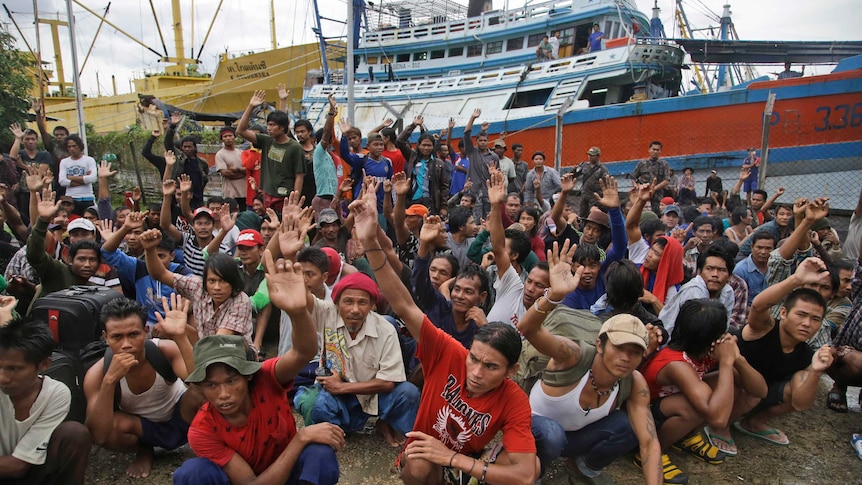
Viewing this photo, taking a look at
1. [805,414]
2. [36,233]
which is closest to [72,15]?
[36,233]

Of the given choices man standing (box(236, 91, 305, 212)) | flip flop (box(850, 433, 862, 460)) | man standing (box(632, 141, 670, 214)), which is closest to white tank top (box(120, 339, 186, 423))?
man standing (box(236, 91, 305, 212))

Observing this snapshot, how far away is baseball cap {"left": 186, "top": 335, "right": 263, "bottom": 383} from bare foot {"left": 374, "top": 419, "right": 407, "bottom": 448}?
1348 mm

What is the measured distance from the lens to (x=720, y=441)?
331 centimetres

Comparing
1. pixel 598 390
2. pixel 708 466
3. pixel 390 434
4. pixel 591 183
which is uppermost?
pixel 591 183

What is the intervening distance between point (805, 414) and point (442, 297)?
3084mm

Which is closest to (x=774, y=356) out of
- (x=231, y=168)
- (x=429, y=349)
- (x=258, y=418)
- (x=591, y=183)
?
(x=429, y=349)

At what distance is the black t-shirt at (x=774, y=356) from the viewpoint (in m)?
3.16

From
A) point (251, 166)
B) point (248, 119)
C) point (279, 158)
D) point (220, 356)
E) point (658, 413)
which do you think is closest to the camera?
point (220, 356)

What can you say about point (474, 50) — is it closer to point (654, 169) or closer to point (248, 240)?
point (654, 169)

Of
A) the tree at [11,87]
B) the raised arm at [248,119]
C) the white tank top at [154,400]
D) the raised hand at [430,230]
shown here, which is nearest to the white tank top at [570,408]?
the raised hand at [430,230]

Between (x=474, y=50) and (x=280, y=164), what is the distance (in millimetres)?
15046

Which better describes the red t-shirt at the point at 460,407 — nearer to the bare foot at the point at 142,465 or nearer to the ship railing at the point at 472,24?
the bare foot at the point at 142,465

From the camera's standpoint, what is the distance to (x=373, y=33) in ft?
67.1

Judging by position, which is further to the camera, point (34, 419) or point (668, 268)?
point (668, 268)
